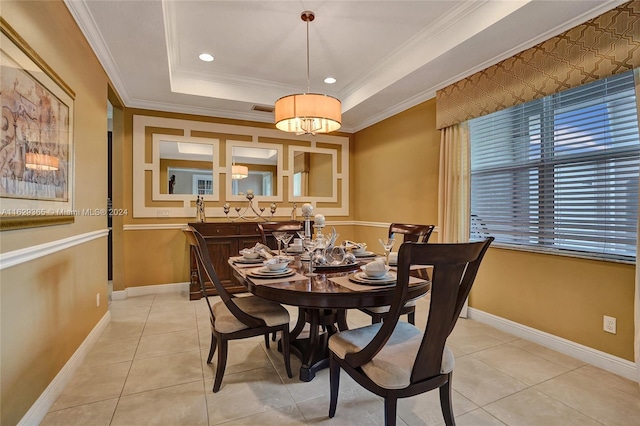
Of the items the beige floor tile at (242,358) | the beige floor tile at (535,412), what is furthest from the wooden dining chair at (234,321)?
the beige floor tile at (535,412)

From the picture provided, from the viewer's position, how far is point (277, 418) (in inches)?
65.1

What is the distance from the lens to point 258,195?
4.66 meters

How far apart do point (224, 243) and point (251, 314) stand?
2.16 meters

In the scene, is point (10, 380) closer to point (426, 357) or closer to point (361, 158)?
point (426, 357)

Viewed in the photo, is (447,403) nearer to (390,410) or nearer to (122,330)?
(390,410)

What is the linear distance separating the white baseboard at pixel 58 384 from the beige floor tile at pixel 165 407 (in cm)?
36

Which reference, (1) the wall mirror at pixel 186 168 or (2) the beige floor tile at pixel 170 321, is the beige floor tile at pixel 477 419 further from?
(1) the wall mirror at pixel 186 168

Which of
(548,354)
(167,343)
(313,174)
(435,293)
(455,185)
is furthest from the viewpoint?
(313,174)

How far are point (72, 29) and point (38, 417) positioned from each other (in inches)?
96.2

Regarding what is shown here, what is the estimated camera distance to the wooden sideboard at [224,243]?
12.7 feet

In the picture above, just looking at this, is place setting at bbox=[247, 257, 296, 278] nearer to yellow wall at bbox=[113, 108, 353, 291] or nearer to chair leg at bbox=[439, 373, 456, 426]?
chair leg at bbox=[439, 373, 456, 426]

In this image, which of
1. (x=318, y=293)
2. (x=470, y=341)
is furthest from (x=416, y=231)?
(x=318, y=293)

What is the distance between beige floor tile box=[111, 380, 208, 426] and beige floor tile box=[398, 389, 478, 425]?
109cm

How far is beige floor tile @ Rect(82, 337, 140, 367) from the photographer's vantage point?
2.29 meters
